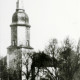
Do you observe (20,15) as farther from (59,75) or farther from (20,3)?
(59,75)

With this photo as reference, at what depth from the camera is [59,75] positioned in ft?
111

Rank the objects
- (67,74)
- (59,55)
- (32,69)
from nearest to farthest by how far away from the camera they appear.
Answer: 1. (67,74)
2. (59,55)
3. (32,69)

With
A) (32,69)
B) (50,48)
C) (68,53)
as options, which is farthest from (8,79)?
(68,53)

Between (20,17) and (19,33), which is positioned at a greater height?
(20,17)

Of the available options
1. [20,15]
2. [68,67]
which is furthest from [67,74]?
[20,15]

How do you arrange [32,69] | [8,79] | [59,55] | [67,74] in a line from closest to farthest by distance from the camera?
[67,74] → [59,55] → [8,79] → [32,69]

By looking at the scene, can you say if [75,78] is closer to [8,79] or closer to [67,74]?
[67,74]

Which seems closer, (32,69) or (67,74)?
(67,74)

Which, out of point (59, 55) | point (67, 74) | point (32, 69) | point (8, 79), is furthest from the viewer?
point (32, 69)

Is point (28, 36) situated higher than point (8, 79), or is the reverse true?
point (28, 36)

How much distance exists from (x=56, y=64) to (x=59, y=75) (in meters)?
1.27

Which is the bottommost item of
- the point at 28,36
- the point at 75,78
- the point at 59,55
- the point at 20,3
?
the point at 75,78

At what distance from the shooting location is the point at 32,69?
50344mm

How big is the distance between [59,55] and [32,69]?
16455mm
